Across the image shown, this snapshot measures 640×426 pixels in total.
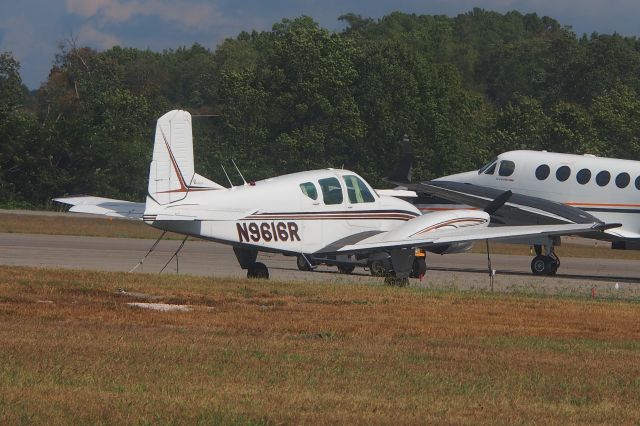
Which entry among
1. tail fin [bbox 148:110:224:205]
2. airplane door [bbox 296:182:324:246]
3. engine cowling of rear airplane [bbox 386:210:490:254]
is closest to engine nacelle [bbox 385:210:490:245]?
engine cowling of rear airplane [bbox 386:210:490:254]

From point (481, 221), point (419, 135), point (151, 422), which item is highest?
point (419, 135)

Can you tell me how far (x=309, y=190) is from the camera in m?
22.8

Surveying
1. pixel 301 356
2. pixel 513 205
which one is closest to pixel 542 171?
pixel 513 205

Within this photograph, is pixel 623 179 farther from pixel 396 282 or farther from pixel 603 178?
pixel 396 282

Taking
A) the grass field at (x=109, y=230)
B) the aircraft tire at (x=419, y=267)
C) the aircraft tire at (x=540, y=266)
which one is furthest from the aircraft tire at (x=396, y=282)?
the grass field at (x=109, y=230)

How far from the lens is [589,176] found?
31.2 metres

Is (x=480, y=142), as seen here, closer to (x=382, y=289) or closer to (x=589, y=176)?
(x=589, y=176)

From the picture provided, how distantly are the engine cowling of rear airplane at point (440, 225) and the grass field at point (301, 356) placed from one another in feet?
10.6

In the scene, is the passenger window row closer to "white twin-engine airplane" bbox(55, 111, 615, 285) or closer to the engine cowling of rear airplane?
"white twin-engine airplane" bbox(55, 111, 615, 285)

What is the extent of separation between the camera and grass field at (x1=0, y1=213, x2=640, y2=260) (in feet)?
150

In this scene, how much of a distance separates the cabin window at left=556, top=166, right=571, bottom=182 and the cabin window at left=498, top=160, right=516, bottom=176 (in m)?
1.23

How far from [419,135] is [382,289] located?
55.8 m

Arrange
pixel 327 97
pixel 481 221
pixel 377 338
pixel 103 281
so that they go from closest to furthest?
pixel 377 338 → pixel 103 281 → pixel 481 221 → pixel 327 97

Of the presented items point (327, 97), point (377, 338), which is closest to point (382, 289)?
point (377, 338)
